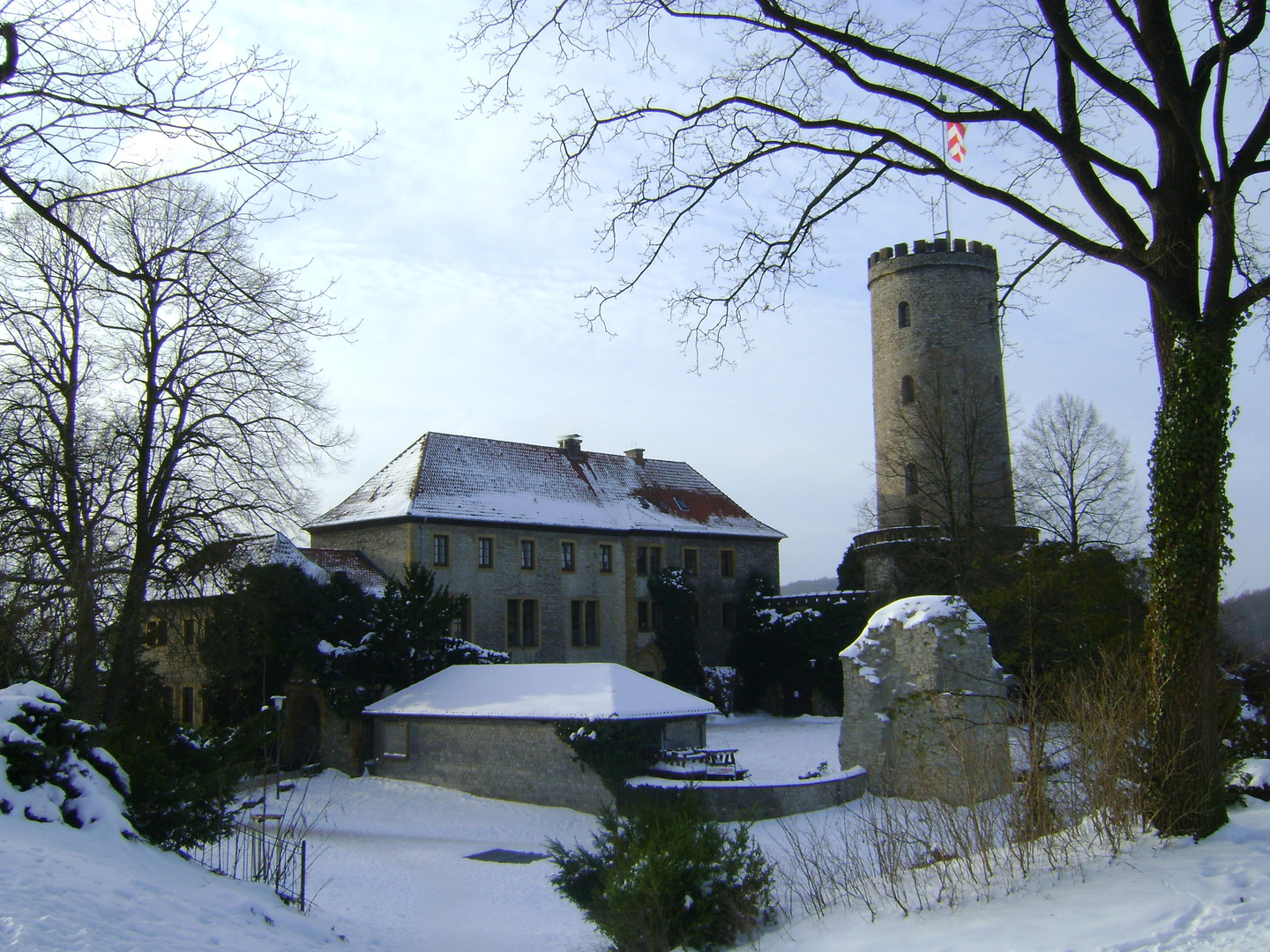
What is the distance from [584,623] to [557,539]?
322 cm

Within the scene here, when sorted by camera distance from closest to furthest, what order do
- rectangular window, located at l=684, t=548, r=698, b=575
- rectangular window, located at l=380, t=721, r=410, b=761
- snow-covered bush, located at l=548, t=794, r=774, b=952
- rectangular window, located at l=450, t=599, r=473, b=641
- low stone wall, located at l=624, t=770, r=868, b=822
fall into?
snow-covered bush, located at l=548, t=794, r=774, b=952 < low stone wall, located at l=624, t=770, r=868, b=822 < rectangular window, located at l=380, t=721, r=410, b=761 < rectangular window, located at l=450, t=599, r=473, b=641 < rectangular window, located at l=684, t=548, r=698, b=575

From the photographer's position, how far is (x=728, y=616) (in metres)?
40.7

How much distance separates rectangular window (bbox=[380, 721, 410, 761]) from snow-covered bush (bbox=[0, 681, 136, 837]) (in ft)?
47.5

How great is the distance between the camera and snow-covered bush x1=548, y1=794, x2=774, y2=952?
33.5ft

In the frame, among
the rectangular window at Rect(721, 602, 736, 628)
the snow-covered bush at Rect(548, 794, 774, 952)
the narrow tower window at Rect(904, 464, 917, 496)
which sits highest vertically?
the narrow tower window at Rect(904, 464, 917, 496)

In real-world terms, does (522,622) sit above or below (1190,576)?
above

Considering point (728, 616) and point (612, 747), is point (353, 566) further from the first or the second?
point (728, 616)

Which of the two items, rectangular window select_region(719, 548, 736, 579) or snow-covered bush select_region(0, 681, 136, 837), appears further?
rectangular window select_region(719, 548, 736, 579)

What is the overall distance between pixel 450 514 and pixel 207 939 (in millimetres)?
25506

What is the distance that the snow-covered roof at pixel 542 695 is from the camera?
73.5 ft

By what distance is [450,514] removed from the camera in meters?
33.3

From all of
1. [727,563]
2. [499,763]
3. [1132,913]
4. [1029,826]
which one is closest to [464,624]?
[499,763]

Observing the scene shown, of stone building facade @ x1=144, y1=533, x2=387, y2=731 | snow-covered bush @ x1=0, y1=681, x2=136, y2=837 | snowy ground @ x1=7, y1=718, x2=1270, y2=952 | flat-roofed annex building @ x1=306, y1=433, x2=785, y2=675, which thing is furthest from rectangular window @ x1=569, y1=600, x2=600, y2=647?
snow-covered bush @ x1=0, y1=681, x2=136, y2=837

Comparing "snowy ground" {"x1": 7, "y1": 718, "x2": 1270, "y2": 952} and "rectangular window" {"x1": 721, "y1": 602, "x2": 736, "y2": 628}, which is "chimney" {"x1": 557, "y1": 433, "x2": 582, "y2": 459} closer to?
"rectangular window" {"x1": 721, "y1": 602, "x2": 736, "y2": 628}
